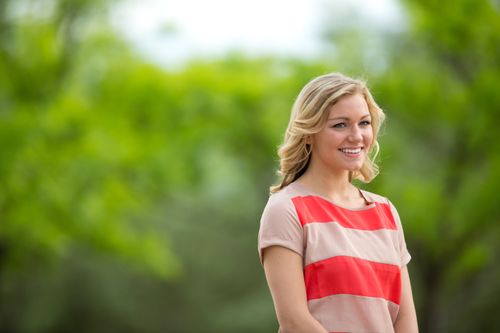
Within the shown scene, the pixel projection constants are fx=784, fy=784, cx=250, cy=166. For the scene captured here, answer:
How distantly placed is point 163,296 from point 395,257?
19.4 m

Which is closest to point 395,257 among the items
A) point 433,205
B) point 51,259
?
point 433,205

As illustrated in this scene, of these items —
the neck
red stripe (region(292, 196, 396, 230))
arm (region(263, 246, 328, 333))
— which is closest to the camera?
arm (region(263, 246, 328, 333))

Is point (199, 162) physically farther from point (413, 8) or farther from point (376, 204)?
point (376, 204)

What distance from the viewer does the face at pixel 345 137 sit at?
234 cm

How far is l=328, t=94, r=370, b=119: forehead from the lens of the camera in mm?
2332

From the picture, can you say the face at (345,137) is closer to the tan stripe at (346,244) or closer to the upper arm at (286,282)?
the tan stripe at (346,244)

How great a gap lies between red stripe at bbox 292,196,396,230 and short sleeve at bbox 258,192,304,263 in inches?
1.0

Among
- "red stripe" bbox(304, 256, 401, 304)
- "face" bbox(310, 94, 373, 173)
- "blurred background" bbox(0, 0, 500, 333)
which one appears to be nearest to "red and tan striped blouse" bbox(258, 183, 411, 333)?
"red stripe" bbox(304, 256, 401, 304)

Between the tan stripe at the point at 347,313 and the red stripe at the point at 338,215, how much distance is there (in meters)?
0.22

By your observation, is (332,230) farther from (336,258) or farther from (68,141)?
(68,141)

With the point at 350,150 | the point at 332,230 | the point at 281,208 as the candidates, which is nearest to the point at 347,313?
the point at 332,230

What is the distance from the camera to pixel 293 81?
13641mm

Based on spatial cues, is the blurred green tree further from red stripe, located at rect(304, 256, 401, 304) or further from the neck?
red stripe, located at rect(304, 256, 401, 304)

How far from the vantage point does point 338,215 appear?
2314 millimetres
